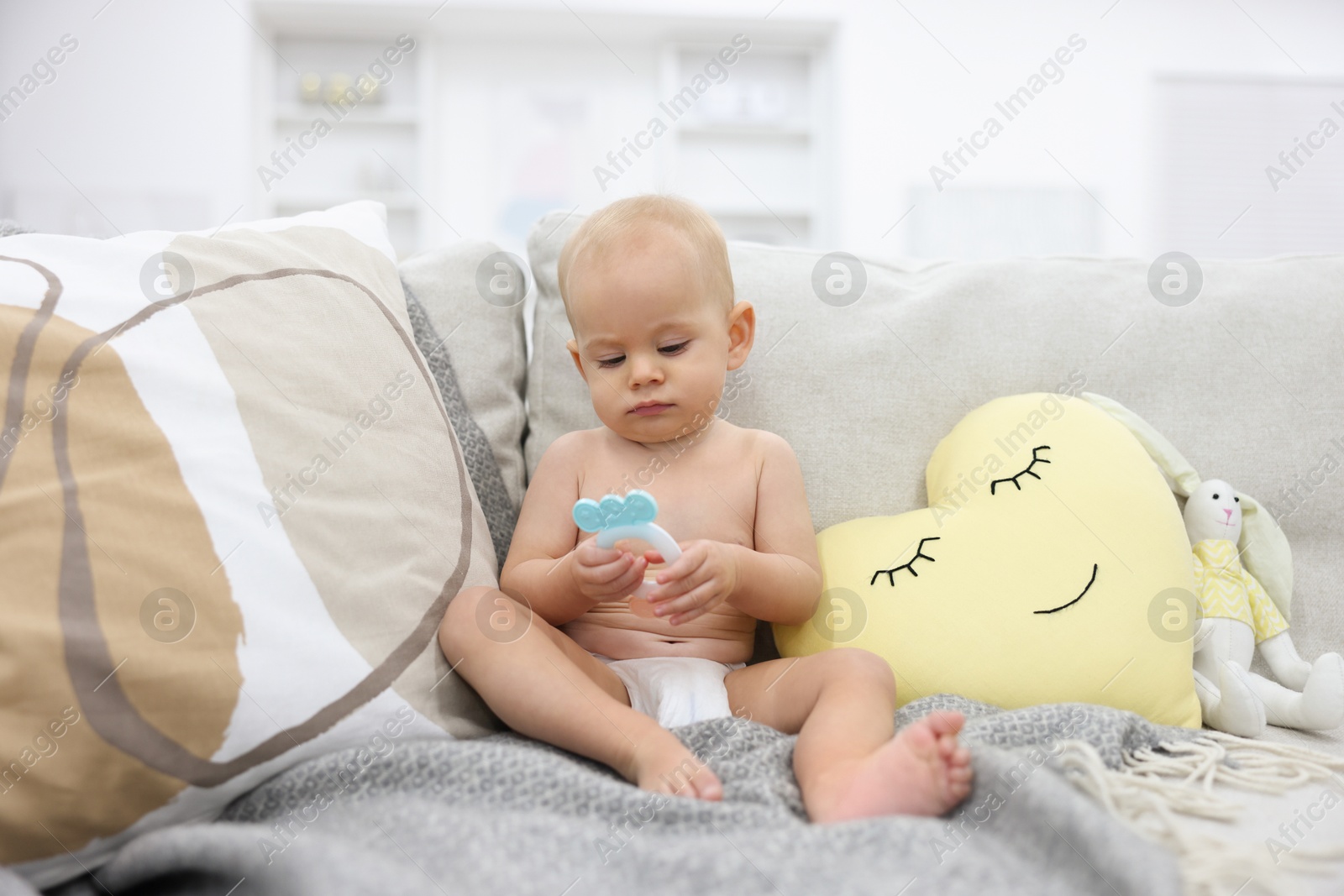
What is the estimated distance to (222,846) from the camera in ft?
1.75

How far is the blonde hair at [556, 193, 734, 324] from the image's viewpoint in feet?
3.15

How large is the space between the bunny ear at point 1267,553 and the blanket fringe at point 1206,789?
10.5 inches

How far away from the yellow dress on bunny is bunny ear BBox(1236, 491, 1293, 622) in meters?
0.01

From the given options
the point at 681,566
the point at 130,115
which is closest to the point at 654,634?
the point at 681,566

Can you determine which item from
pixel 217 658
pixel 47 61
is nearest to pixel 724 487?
pixel 217 658

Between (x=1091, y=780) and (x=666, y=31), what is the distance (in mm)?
3671

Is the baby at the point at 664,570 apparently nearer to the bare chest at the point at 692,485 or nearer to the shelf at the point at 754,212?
the bare chest at the point at 692,485

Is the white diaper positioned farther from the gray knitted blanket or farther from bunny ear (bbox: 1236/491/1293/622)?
bunny ear (bbox: 1236/491/1293/622)

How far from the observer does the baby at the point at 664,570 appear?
0.74m

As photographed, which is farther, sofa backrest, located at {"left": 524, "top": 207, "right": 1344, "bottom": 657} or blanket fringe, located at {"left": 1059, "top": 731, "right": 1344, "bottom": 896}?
sofa backrest, located at {"left": 524, "top": 207, "right": 1344, "bottom": 657}

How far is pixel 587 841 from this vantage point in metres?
0.56

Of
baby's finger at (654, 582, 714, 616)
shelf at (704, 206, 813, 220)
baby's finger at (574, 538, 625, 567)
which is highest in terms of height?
shelf at (704, 206, 813, 220)

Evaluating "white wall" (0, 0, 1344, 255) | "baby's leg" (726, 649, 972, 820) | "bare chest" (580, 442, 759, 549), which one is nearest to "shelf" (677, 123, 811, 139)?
"white wall" (0, 0, 1344, 255)

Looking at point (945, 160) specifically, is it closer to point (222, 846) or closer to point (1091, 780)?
point (1091, 780)
